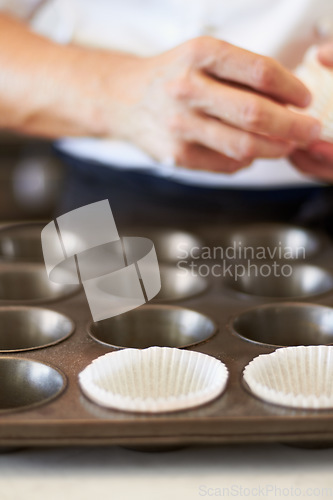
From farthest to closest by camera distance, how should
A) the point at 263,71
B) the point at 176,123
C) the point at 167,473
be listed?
the point at 176,123 → the point at 263,71 → the point at 167,473

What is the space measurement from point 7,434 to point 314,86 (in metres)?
0.77

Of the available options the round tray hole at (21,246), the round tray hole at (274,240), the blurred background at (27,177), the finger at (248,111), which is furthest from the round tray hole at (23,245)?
the blurred background at (27,177)

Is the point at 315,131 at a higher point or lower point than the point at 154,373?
higher

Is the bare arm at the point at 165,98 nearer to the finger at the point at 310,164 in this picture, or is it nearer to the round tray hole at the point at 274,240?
the finger at the point at 310,164

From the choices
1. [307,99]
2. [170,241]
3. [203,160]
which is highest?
[307,99]

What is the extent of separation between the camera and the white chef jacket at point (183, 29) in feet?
3.91

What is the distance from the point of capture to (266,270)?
1.15m

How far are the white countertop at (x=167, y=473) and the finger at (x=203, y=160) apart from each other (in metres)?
0.51

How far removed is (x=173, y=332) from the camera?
0.95 metres

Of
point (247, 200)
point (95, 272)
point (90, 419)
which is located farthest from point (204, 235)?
point (90, 419)

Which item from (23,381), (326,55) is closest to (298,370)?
(23,381)

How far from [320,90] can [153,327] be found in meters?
0.49

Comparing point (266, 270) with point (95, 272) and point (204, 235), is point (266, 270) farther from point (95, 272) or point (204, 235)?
point (95, 272)

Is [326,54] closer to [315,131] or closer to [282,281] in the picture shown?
[315,131]
